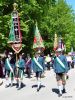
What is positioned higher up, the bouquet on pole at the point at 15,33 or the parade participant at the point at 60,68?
the bouquet on pole at the point at 15,33

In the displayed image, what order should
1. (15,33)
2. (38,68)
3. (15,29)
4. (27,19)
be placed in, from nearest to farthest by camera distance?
(38,68), (15,29), (15,33), (27,19)

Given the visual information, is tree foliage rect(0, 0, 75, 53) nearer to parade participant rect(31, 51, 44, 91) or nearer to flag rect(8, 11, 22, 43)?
flag rect(8, 11, 22, 43)

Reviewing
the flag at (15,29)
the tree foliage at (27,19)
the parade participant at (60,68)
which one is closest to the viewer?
the parade participant at (60,68)

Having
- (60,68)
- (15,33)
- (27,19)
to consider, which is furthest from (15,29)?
(60,68)

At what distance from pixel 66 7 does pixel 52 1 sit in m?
20.6

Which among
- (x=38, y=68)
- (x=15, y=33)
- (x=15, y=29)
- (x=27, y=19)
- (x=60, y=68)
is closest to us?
(x=60, y=68)

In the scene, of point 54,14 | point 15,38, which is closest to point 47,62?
point 15,38

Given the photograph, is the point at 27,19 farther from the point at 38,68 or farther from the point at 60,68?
the point at 60,68

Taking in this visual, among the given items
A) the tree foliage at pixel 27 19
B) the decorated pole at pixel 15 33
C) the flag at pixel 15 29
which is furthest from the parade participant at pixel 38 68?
the tree foliage at pixel 27 19

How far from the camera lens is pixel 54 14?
59281 millimetres

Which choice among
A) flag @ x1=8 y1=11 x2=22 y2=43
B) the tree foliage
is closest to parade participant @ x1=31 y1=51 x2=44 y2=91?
flag @ x1=8 y1=11 x2=22 y2=43

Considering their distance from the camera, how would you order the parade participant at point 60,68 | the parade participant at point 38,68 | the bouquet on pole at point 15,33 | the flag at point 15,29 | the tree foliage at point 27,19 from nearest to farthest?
1. the parade participant at point 60,68
2. the parade participant at point 38,68
3. the bouquet on pole at point 15,33
4. the flag at point 15,29
5. the tree foliage at point 27,19

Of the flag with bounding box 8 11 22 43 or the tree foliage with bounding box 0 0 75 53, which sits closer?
the flag with bounding box 8 11 22 43

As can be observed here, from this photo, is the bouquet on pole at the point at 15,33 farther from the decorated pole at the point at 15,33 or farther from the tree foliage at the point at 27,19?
the tree foliage at the point at 27,19
